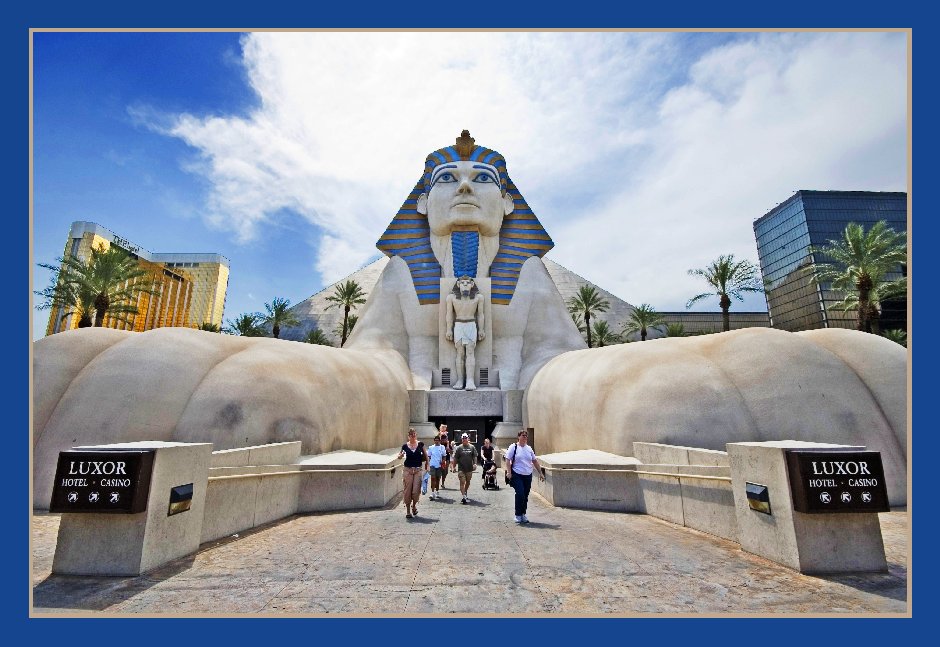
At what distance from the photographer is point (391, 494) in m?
8.55

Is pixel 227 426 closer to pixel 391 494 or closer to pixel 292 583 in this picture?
pixel 391 494

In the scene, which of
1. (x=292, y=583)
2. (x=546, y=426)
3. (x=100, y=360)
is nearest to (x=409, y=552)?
(x=292, y=583)

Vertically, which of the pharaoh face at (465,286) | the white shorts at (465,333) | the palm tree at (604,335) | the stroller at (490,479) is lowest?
the stroller at (490,479)

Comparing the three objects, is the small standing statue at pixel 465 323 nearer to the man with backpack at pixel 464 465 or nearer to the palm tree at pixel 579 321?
the man with backpack at pixel 464 465

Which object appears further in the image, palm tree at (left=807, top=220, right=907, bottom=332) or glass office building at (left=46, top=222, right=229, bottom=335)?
glass office building at (left=46, top=222, right=229, bottom=335)

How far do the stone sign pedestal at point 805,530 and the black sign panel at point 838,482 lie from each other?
0.13ft

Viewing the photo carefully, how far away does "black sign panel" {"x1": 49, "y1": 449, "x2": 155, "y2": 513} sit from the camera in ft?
13.7

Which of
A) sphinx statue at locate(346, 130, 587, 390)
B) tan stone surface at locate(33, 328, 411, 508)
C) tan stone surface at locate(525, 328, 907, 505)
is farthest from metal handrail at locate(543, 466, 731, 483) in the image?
sphinx statue at locate(346, 130, 587, 390)

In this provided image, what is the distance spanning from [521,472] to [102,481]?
195 inches

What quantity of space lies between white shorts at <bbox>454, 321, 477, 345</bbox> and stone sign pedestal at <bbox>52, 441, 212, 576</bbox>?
13430 mm

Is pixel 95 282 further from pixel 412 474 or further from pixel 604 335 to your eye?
pixel 604 335

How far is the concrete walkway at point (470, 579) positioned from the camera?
3.49 meters

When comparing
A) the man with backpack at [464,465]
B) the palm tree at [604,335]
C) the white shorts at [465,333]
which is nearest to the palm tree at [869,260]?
the white shorts at [465,333]

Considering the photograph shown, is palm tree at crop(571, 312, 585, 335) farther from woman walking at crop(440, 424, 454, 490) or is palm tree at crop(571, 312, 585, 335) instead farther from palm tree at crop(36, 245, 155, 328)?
palm tree at crop(36, 245, 155, 328)
